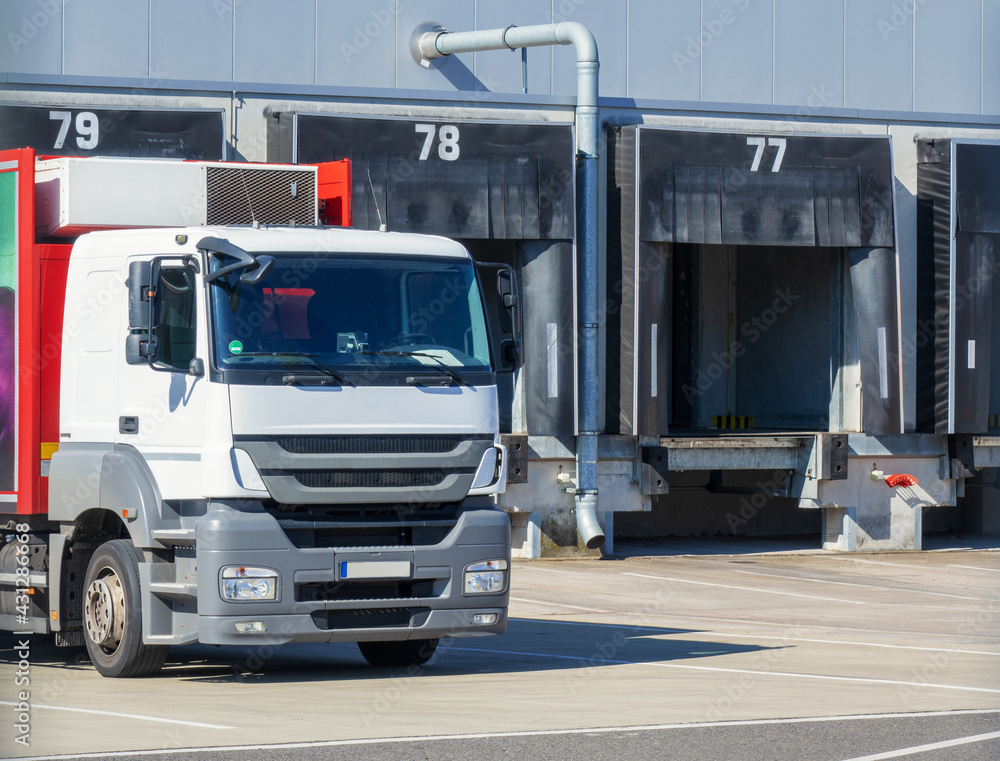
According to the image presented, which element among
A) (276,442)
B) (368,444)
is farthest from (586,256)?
(276,442)

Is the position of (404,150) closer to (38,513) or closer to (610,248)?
(610,248)

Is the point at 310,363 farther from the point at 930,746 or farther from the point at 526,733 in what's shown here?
the point at 930,746

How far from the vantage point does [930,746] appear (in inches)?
331

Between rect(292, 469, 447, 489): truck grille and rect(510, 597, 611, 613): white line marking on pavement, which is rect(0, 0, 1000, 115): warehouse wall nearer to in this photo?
rect(510, 597, 611, 613): white line marking on pavement

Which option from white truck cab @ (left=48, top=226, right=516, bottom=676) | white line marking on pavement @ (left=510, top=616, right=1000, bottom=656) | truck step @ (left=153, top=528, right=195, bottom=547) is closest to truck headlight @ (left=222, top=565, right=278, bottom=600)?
white truck cab @ (left=48, top=226, right=516, bottom=676)

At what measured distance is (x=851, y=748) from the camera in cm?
832

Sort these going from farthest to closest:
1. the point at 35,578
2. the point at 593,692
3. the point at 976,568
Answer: the point at 976,568, the point at 35,578, the point at 593,692

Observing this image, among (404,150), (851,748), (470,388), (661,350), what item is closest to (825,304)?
(661,350)

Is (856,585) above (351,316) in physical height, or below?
below

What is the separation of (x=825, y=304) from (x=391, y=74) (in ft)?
25.4

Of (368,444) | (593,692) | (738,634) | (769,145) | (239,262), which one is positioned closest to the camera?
(239,262)

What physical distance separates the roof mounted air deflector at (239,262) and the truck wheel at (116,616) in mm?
1930

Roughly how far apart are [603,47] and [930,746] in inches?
620

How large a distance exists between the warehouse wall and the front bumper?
36.3 feet
